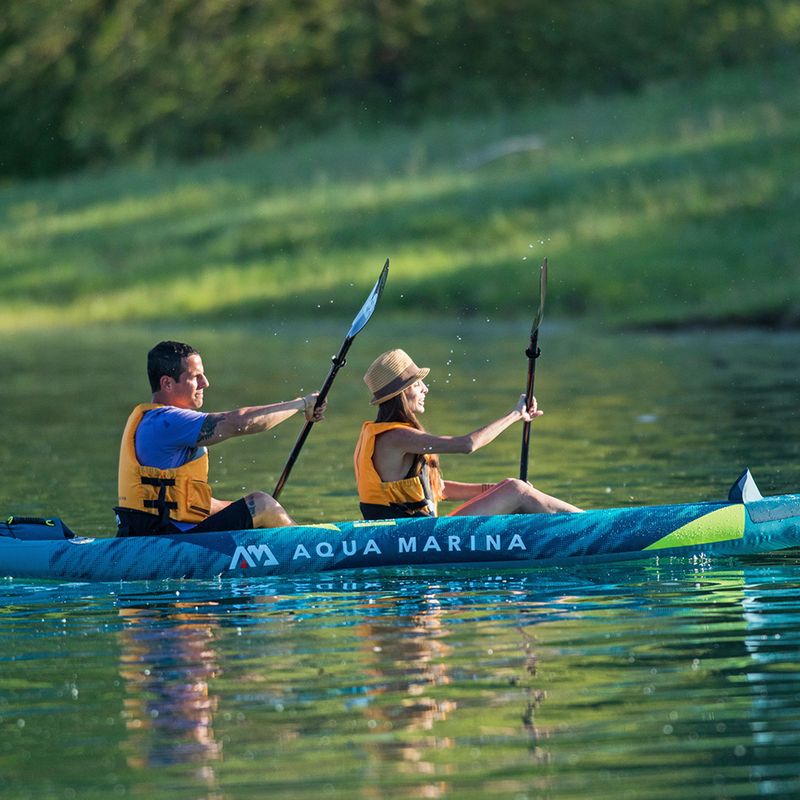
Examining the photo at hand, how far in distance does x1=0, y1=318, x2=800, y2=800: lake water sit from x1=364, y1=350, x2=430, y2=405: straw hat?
100cm

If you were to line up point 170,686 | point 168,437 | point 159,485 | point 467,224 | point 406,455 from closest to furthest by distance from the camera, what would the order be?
point 170,686, point 168,437, point 159,485, point 406,455, point 467,224

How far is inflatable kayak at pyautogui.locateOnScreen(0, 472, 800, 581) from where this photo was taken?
11438 millimetres

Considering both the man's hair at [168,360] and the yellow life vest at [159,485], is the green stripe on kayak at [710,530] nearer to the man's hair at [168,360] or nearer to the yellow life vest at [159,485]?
the yellow life vest at [159,485]

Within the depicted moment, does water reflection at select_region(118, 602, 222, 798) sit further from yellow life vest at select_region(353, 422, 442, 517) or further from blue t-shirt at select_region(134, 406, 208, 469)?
yellow life vest at select_region(353, 422, 442, 517)

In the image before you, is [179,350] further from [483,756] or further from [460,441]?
[483,756]

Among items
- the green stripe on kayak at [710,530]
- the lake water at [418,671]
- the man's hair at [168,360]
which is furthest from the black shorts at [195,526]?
the green stripe on kayak at [710,530]

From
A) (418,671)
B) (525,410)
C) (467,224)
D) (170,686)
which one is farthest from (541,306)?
(467,224)

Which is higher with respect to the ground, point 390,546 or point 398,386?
point 398,386

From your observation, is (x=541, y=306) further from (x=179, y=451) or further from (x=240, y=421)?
(x=179, y=451)

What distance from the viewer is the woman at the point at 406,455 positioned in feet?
37.4

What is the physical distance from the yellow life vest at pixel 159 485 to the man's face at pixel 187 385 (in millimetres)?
108

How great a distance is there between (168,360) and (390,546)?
154 centimetres

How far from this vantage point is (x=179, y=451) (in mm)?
11375

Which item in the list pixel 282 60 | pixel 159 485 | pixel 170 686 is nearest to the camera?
pixel 170 686
